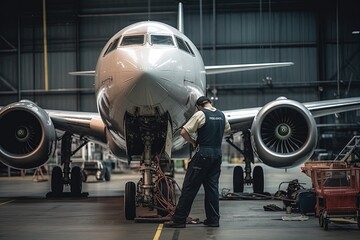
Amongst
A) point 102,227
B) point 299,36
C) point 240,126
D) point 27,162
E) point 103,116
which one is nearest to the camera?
point 102,227

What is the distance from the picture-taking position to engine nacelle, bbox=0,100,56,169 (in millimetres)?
14797

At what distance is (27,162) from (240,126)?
17.4ft

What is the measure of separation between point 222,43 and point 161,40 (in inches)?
1034

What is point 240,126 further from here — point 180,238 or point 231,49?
point 231,49

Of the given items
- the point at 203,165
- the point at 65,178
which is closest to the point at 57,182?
the point at 65,178

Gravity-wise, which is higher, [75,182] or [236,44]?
[236,44]

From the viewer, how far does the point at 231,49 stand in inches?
1457

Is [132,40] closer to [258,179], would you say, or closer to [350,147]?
[258,179]

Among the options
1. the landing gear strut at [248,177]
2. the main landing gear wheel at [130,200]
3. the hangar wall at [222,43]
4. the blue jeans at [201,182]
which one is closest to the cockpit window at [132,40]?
the main landing gear wheel at [130,200]

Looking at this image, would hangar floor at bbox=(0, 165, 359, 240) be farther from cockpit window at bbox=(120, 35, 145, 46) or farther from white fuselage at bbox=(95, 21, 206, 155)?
cockpit window at bbox=(120, 35, 145, 46)

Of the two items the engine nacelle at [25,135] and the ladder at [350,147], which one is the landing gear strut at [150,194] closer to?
the engine nacelle at [25,135]

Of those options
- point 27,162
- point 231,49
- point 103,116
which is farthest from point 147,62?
point 231,49

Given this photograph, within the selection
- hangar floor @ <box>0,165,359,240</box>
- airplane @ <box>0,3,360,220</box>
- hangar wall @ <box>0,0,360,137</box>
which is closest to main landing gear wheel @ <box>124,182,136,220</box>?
airplane @ <box>0,3,360,220</box>

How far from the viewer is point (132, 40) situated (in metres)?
11.2
